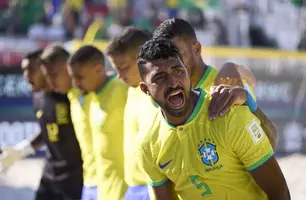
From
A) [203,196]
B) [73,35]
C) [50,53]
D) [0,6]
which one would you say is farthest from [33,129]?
[203,196]

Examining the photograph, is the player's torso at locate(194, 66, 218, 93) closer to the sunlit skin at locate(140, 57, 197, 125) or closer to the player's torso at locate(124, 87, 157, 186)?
the player's torso at locate(124, 87, 157, 186)

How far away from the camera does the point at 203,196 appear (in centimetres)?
304

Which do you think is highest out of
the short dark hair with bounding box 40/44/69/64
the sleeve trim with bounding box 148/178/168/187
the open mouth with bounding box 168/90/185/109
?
the open mouth with bounding box 168/90/185/109

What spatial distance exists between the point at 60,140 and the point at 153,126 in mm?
2926

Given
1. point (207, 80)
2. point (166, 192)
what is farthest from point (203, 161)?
point (207, 80)

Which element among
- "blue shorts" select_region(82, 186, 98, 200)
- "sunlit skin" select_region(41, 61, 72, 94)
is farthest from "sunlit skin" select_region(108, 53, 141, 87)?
"sunlit skin" select_region(41, 61, 72, 94)

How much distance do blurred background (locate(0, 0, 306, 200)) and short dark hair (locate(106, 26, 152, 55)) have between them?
170 inches

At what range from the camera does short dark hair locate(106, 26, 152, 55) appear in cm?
463

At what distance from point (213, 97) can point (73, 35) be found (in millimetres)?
9621

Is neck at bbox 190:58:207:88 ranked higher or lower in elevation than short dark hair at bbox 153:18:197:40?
lower

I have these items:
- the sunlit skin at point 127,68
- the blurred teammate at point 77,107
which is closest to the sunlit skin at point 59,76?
the blurred teammate at point 77,107

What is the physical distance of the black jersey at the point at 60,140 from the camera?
5902 mm

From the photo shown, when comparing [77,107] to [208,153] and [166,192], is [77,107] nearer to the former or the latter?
[166,192]

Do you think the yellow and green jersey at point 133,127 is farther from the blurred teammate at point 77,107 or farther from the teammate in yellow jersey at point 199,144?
the teammate in yellow jersey at point 199,144
